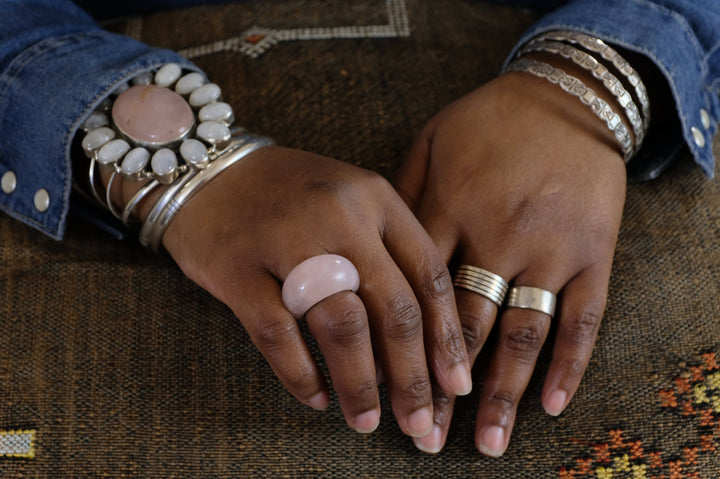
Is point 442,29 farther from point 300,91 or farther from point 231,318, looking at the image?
point 231,318

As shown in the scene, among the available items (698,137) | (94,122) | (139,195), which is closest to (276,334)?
(139,195)

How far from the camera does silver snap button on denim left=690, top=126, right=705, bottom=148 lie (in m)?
0.72

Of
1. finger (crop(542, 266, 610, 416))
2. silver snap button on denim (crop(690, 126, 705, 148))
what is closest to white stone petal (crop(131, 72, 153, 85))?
finger (crop(542, 266, 610, 416))

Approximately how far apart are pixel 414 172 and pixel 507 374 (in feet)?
0.79

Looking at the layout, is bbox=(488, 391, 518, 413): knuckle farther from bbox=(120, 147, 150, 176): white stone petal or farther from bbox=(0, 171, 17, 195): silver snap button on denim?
bbox=(0, 171, 17, 195): silver snap button on denim

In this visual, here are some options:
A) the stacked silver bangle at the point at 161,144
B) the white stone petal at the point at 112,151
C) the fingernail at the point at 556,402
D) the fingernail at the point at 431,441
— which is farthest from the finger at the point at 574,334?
the white stone petal at the point at 112,151

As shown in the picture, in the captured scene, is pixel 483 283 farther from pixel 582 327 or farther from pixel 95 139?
pixel 95 139

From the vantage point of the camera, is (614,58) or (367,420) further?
(614,58)

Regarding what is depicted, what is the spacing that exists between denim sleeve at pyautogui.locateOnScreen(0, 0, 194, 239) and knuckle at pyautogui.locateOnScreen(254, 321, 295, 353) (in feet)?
0.92

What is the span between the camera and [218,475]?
1.85 ft

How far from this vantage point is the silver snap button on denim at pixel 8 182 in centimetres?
68

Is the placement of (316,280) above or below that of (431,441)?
above

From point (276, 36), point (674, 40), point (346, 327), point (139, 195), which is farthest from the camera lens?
point (276, 36)

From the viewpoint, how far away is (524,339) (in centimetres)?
59
